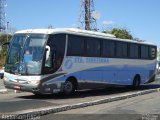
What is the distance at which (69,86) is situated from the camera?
1945 centimetres

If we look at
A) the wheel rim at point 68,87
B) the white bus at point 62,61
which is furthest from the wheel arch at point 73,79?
the wheel rim at point 68,87

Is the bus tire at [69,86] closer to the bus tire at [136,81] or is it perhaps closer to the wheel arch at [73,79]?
the wheel arch at [73,79]

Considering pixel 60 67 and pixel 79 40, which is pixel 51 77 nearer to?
pixel 60 67

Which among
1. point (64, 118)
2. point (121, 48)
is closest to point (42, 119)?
point (64, 118)

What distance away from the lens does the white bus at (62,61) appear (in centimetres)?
1766

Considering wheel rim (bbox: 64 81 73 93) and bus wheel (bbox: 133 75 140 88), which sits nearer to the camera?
wheel rim (bbox: 64 81 73 93)

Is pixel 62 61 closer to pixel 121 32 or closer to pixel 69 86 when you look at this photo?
pixel 69 86

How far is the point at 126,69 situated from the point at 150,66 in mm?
4043

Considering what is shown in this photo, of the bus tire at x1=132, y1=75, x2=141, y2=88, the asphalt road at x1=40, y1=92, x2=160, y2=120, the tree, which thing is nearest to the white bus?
the bus tire at x1=132, y1=75, x2=141, y2=88

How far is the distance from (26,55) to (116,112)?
219 inches

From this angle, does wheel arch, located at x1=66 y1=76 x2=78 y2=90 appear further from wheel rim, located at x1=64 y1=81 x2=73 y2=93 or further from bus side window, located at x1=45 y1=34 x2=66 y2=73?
bus side window, located at x1=45 y1=34 x2=66 y2=73

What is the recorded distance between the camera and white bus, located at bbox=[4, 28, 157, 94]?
17.7 metres

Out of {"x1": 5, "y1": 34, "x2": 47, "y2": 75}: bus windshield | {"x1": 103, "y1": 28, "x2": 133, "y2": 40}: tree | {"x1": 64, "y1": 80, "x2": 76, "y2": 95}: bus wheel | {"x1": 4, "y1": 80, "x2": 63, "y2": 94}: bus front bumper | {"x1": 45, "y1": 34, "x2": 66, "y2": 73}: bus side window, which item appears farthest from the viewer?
{"x1": 103, "y1": 28, "x2": 133, "y2": 40}: tree

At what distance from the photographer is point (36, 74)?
689 inches
